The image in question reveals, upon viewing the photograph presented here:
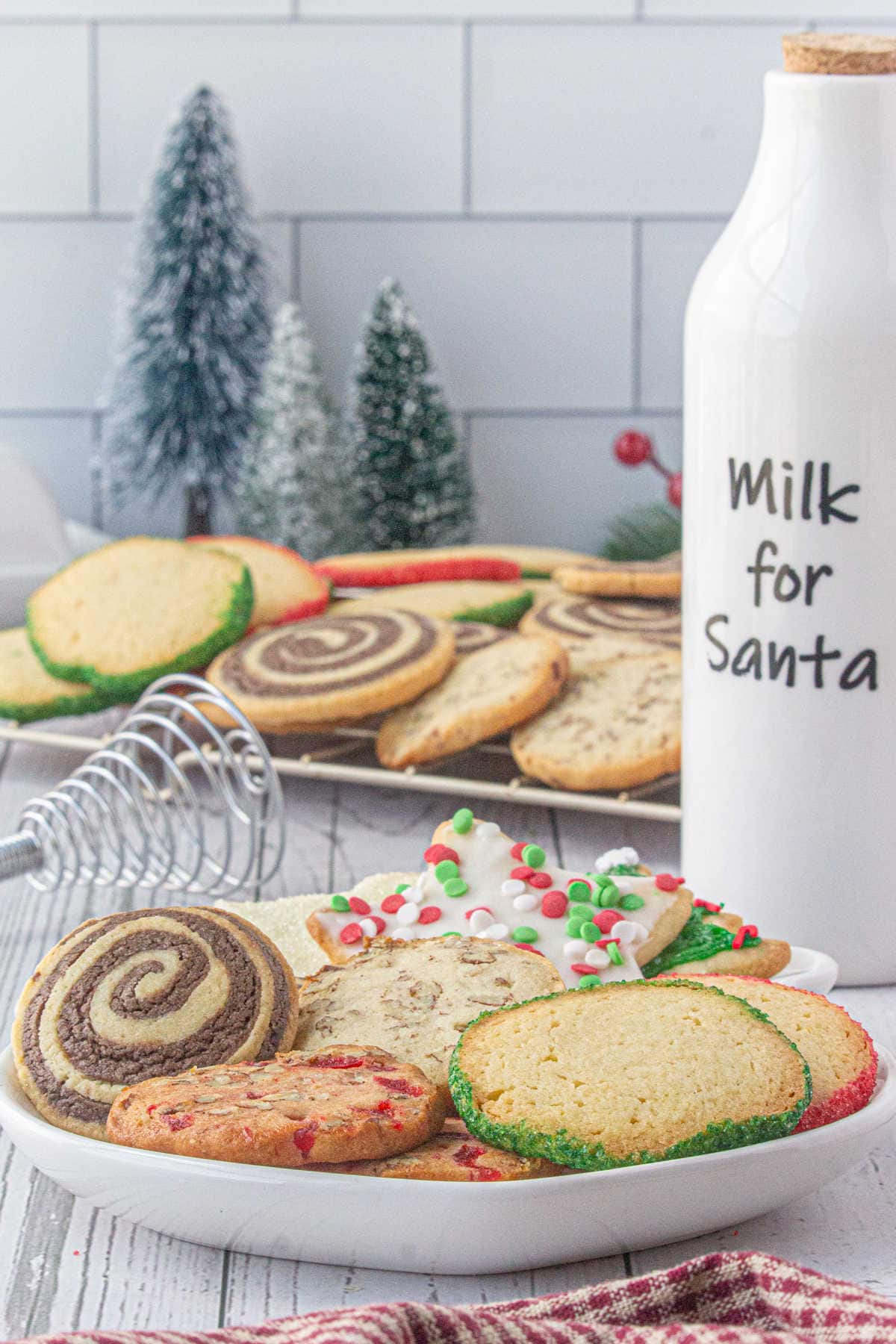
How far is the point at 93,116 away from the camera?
58.4 inches

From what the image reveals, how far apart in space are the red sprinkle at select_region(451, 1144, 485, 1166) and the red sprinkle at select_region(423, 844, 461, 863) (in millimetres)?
186

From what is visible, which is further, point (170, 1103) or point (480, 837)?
point (480, 837)

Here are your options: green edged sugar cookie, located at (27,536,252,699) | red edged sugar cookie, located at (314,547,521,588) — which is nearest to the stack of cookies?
green edged sugar cookie, located at (27,536,252,699)

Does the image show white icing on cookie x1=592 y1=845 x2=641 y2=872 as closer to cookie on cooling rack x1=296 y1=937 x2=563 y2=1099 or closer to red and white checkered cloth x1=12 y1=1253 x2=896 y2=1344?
cookie on cooling rack x1=296 y1=937 x2=563 y2=1099

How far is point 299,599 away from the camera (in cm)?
101

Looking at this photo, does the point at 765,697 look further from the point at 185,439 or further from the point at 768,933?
the point at 185,439

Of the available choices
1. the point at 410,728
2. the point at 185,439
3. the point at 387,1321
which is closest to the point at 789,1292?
the point at 387,1321

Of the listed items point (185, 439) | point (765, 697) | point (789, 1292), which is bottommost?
point (789, 1292)

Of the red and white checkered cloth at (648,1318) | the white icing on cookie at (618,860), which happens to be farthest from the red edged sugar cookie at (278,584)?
the red and white checkered cloth at (648,1318)

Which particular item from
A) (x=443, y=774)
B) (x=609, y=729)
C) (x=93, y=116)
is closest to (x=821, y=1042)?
(x=609, y=729)

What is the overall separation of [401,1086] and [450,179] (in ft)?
3.89

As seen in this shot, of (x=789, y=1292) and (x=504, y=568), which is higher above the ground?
(x=504, y=568)

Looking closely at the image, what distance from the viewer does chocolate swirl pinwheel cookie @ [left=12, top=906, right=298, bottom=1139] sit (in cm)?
47

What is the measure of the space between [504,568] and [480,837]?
48 centimetres
